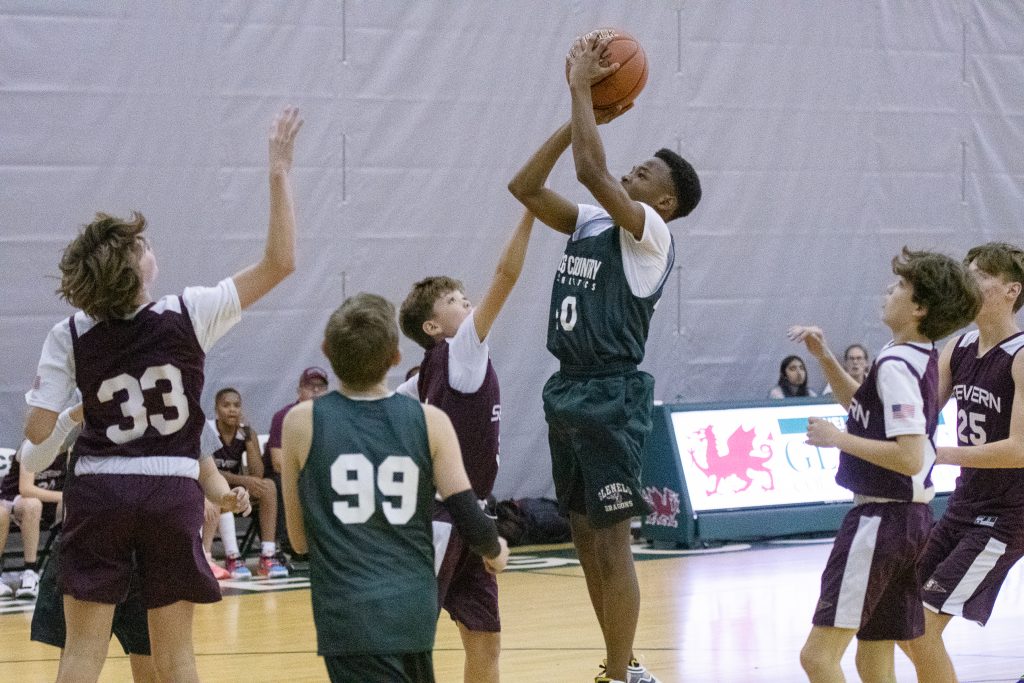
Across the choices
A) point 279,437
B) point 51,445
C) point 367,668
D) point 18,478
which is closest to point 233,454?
point 279,437

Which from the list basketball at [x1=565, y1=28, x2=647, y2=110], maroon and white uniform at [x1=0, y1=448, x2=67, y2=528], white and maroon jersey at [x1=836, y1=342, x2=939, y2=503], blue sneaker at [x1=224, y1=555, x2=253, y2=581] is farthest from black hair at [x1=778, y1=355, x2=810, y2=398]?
white and maroon jersey at [x1=836, y1=342, x2=939, y2=503]

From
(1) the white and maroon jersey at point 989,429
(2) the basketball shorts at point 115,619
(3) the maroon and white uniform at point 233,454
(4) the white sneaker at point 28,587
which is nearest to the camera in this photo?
(2) the basketball shorts at point 115,619

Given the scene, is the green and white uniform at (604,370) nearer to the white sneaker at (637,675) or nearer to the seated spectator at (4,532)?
the white sneaker at (637,675)

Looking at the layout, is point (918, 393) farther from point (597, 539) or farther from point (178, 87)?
point (178, 87)

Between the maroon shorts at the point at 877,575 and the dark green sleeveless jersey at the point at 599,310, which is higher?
the dark green sleeveless jersey at the point at 599,310

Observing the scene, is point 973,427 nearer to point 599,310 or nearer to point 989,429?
point 989,429

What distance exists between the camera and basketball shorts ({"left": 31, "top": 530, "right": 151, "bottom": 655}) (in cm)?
466

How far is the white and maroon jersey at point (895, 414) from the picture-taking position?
428 cm

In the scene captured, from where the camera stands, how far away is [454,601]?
4.86 meters

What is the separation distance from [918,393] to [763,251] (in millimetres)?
8943

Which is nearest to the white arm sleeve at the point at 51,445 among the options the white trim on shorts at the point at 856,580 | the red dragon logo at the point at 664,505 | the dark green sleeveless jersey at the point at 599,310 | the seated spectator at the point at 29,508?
the dark green sleeveless jersey at the point at 599,310

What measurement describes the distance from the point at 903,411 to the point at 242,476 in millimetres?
6793

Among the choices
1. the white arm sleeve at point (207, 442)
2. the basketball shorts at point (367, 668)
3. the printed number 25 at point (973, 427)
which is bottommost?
the basketball shorts at point (367, 668)

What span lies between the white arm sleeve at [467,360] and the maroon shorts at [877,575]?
4.17ft
